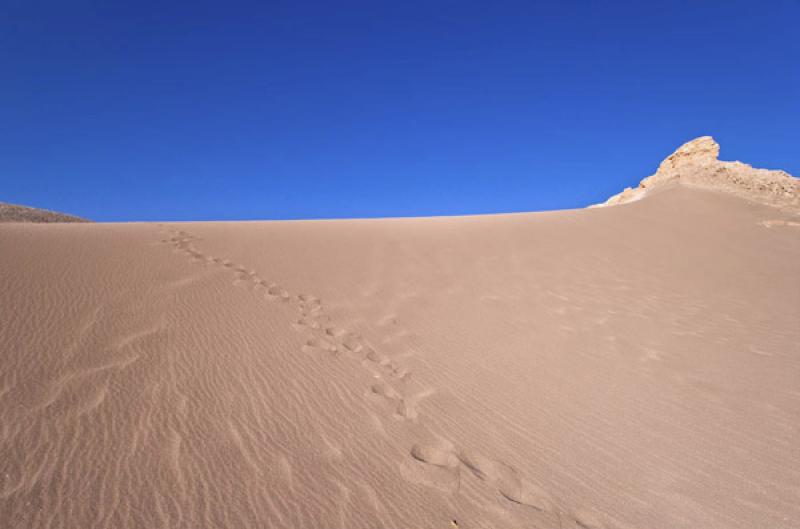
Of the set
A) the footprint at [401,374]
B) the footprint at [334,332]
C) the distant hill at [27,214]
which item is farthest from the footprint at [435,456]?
the distant hill at [27,214]

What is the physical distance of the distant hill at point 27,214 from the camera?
56.1 feet

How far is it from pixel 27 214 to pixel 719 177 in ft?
104

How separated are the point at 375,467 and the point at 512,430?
3.72 ft

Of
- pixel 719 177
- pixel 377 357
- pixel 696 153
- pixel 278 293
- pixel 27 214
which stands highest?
pixel 696 153

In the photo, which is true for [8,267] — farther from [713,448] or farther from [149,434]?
[713,448]

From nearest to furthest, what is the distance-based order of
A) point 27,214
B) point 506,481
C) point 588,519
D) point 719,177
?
point 588,519, point 506,481, point 719,177, point 27,214

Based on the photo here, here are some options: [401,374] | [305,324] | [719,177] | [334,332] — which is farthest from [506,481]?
[719,177]

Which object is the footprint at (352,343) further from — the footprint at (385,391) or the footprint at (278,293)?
the footprint at (278,293)

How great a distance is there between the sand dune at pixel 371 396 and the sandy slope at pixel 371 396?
0.05 feet

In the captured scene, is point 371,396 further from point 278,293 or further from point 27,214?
point 27,214

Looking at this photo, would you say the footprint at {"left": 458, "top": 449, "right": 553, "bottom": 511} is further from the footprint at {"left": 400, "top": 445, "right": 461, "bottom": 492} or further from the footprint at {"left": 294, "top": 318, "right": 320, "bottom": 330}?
the footprint at {"left": 294, "top": 318, "right": 320, "bottom": 330}

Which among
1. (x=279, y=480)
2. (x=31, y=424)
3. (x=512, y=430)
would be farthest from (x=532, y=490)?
(x=31, y=424)

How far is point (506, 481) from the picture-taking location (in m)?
2.29

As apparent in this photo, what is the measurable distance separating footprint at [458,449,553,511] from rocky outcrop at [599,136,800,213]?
55.3 feet
